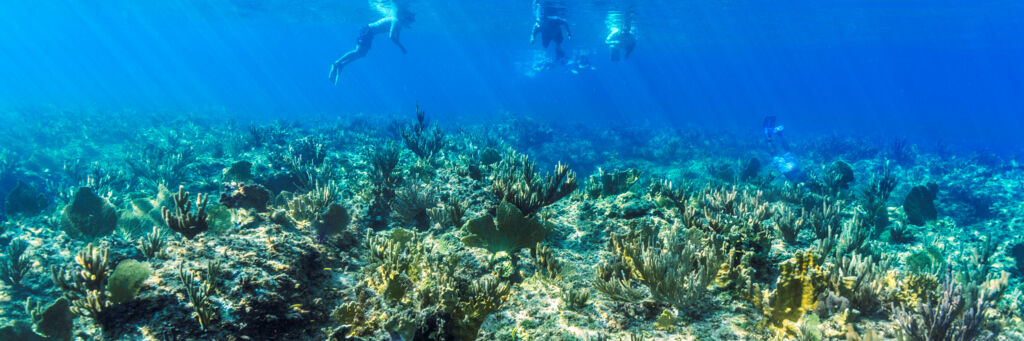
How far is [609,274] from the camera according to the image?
379 centimetres

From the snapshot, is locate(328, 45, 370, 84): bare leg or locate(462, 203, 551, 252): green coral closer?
locate(462, 203, 551, 252): green coral

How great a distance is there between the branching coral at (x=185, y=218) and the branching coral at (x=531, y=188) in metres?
3.32

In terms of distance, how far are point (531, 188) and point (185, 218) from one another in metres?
3.97

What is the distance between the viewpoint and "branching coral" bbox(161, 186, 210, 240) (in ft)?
13.5

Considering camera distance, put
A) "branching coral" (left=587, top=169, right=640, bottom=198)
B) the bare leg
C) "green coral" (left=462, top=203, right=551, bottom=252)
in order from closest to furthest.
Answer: "green coral" (left=462, top=203, right=551, bottom=252), "branching coral" (left=587, top=169, right=640, bottom=198), the bare leg

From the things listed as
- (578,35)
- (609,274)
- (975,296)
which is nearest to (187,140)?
(609,274)

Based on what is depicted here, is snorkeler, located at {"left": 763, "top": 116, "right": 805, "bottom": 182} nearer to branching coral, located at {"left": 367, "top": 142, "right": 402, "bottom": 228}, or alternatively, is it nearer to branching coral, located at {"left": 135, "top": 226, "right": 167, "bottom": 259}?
branching coral, located at {"left": 367, "top": 142, "right": 402, "bottom": 228}

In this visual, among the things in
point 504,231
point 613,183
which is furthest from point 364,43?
point 504,231

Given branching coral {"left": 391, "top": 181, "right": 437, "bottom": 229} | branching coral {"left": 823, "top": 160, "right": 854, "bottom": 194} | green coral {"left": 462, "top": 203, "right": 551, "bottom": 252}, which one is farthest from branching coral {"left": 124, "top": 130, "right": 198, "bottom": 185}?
branching coral {"left": 823, "top": 160, "right": 854, "bottom": 194}

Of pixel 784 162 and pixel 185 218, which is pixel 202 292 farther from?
pixel 784 162

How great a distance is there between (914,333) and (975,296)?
3.80 feet

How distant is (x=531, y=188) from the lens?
5.73 meters

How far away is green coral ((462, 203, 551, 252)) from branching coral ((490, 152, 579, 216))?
2.38 ft

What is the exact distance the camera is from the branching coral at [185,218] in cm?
411
